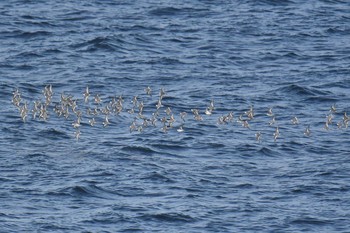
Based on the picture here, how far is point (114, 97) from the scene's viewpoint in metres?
Answer: 51.1

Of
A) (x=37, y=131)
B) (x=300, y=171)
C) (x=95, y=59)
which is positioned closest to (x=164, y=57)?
(x=95, y=59)

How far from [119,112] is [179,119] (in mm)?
2383

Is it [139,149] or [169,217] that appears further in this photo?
[139,149]

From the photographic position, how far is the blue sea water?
38562 millimetres

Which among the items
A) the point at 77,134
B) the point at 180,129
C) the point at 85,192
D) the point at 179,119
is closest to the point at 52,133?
the point at 77,134

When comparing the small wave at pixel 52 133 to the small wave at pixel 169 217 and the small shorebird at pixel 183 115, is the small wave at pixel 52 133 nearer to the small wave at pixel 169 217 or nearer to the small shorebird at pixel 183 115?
the small shorebird at pixel 183 115

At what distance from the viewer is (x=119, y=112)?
4897 cm

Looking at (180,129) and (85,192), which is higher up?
(180,129)

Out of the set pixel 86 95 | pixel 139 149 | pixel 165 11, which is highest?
pixel 165 11

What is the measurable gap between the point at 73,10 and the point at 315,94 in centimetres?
2043

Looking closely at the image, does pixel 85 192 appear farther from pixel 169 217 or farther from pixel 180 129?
pixel 180 129

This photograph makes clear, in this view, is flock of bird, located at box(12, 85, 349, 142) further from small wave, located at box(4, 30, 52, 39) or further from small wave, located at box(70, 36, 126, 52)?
small wave, located at box(4, 30, 52, 39)

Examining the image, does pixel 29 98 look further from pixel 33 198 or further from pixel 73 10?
pixel 73 10

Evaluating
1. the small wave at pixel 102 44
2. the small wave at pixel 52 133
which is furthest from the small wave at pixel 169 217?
the small wave at pixel 102 44
